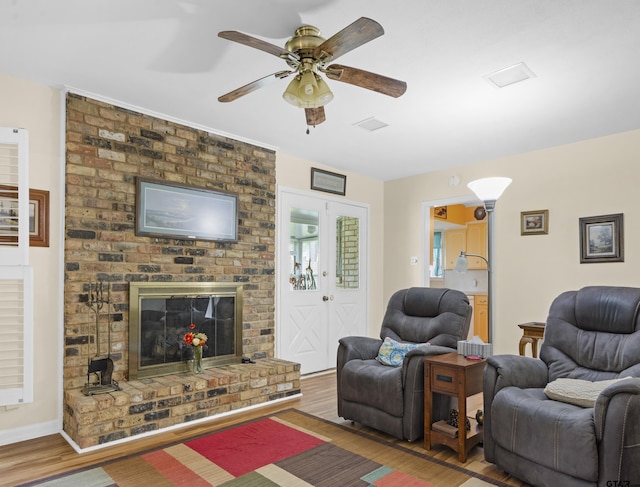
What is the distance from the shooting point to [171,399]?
131 inches

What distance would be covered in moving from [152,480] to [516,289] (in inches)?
159

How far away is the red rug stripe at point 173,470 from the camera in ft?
8.11

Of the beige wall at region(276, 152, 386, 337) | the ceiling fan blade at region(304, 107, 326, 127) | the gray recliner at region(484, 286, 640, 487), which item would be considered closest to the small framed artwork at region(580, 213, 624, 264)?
the gray recliner at region(484, 286, 640, 487)

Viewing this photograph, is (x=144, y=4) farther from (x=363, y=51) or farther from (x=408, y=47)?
(x=408, y=47)

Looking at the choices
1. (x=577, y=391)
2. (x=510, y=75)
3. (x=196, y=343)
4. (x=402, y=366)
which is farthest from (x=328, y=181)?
(x=577, y=391)

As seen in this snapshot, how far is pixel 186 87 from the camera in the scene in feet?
10.6

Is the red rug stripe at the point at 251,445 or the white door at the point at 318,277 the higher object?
the white door at the point at 318,277

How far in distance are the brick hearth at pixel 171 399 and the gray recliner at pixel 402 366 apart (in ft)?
2.71

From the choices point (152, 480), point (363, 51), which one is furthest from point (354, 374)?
point (363, 51)

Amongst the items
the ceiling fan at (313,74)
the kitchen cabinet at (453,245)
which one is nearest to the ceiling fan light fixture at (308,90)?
the ceiling fan at (313,74)

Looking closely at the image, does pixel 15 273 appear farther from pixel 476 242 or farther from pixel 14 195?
pixel 476 242

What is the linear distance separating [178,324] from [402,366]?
2.04 meters

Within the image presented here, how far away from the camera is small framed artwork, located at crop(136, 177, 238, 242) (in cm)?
368

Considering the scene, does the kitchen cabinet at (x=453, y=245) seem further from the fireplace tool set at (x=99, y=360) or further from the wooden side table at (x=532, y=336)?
the fireplace tool set at (x=99, y=360)
